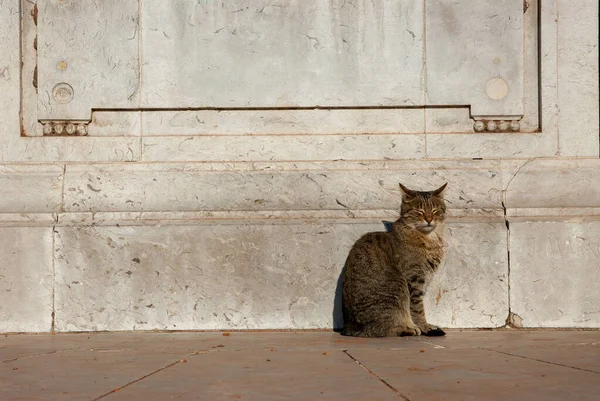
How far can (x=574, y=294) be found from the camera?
7969mm

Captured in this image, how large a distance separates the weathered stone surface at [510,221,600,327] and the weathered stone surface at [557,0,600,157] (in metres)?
1.05

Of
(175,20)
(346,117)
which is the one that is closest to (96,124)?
(175,20)

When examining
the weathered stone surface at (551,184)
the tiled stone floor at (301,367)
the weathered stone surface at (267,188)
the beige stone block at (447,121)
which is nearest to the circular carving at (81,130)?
the weathered stone surface at (267,188)

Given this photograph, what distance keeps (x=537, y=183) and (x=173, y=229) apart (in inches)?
129

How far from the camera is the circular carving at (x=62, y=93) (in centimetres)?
859

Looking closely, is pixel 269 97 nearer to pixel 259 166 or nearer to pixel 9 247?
pixel 259 166

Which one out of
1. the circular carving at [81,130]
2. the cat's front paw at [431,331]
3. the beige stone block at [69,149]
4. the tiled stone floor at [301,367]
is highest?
the circular carving at [81,130]

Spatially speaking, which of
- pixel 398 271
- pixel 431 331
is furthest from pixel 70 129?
pixel 431 331

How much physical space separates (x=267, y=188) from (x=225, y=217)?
1.52 feet

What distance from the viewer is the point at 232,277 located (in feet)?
26.5

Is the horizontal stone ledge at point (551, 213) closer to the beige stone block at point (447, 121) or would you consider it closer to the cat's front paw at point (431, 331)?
the beige stone block at point (447, 121)

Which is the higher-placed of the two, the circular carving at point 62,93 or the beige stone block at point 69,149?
the circular carving at point 62,93

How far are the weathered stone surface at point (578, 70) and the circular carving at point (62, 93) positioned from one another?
4.54 metres

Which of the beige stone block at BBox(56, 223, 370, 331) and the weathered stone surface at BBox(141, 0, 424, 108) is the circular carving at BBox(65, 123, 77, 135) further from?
the beige stone block at BBox(56, 223, 370, 331)
